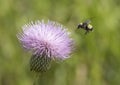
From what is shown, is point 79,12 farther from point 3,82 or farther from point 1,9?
point 3,82

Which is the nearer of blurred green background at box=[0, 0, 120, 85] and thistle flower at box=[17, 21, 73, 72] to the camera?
thistle flower at box=[17, 21, 73, 72]

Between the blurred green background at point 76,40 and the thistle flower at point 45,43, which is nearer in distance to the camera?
the thistle flower at point 45,43

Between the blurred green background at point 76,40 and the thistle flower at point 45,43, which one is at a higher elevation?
the blurred green background at point 76,40

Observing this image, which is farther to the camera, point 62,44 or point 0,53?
point 0,53

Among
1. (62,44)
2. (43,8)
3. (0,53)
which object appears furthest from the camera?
(43,8)

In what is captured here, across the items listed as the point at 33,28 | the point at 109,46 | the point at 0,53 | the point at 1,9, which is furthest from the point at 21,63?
the point at 33,28
